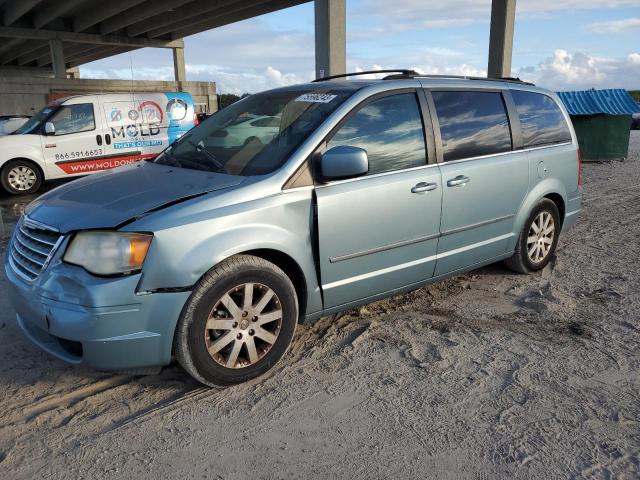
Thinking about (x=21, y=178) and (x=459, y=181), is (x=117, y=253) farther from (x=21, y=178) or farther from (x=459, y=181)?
(x=21, y=178)

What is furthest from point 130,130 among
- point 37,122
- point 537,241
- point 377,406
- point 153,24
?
point 153,24

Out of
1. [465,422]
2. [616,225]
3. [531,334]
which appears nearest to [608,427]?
[465,422]

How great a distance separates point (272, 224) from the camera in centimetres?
308

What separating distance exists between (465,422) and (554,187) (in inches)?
115

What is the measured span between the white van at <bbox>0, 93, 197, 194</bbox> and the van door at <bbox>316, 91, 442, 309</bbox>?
7723 millimetres

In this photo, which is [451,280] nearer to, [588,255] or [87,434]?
[588,255]

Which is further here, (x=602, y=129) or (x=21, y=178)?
(x=602, y=129)

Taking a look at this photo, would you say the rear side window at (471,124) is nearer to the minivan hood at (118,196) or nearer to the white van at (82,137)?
the minivan hood at (118,196)

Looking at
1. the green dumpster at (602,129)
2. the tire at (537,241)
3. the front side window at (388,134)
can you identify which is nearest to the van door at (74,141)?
the front side window at (388,134)

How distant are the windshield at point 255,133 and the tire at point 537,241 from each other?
2227 mm

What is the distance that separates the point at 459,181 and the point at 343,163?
1168 millimetres

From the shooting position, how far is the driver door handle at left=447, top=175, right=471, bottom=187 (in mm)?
3902

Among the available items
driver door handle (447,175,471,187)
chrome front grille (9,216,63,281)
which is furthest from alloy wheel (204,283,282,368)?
driver door handle (447,175,471,187)

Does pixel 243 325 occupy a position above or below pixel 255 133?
below
